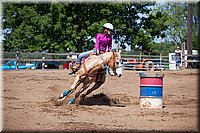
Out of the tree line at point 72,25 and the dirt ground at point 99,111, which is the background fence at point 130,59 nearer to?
the tree line at point 72,25

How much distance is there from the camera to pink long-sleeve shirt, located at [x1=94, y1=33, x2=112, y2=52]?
11.3 meters

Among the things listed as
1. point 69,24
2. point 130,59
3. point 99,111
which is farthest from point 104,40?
point 69,24

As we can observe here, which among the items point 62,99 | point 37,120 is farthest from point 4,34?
point 37,120

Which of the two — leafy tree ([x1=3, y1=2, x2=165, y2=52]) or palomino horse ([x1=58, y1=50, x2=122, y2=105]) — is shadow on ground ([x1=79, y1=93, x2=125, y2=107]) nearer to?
palomino horse ([x1=58, y1=50, x2=122, y2=105])

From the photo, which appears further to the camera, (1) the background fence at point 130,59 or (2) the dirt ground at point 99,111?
(1) the background fence at point 130,59

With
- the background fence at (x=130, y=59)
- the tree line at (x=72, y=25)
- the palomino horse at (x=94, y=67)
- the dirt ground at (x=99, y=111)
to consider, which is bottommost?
the dirt ground at (x=99, y=111)

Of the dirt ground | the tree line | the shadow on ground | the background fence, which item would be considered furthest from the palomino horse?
the tree line

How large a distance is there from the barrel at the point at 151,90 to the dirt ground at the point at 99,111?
0.28 metres

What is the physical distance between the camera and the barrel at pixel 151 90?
1107 cm

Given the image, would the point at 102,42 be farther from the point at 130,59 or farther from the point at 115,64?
the point at 130,59

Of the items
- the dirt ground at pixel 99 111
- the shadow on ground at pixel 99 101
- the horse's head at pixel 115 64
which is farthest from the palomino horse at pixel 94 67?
the shadow on ground at pixel 99 101

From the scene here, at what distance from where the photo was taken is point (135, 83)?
17812 millimetres

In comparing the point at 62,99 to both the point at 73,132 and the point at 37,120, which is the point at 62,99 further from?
the point at 73,132

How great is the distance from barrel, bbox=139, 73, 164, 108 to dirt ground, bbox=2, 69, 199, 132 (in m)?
0.28
